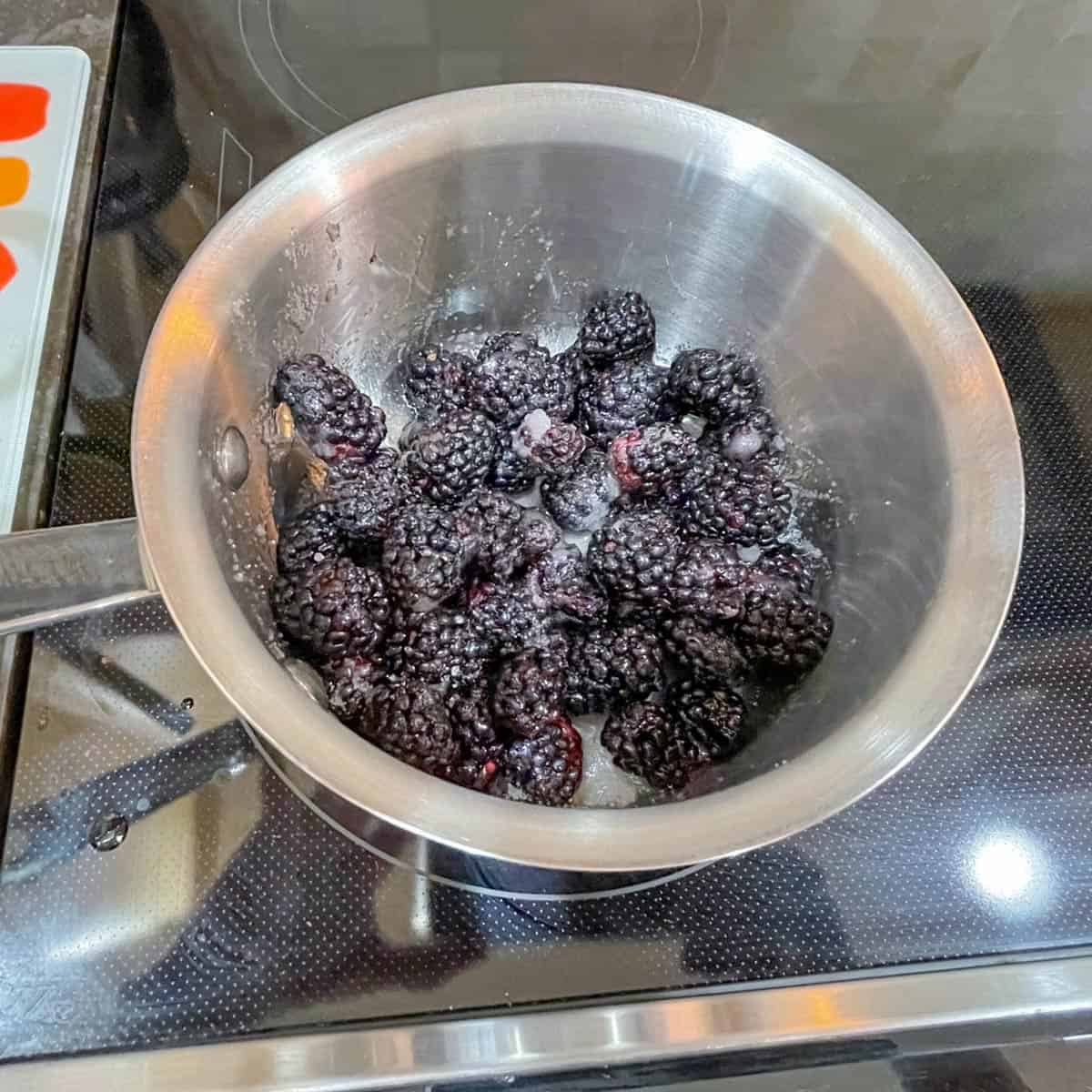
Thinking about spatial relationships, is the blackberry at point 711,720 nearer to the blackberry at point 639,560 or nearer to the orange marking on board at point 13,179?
the blackberry at point 639,560

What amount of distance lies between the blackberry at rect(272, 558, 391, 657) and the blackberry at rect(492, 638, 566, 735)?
0.10 m

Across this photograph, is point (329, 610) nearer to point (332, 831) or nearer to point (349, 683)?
point (349, 683)

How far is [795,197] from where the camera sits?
715 millimetres

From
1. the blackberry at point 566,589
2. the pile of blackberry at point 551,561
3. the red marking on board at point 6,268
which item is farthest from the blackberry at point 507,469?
the red marking on board at point 6,268

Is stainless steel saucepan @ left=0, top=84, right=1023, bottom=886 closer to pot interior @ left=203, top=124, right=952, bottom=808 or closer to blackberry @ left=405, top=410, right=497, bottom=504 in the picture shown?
pot interior @ left=203, top=124, right=952, bottom=808

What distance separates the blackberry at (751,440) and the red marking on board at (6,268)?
67cm

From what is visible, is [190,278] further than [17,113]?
No

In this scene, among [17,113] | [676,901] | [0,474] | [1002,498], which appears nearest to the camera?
[1002,498]

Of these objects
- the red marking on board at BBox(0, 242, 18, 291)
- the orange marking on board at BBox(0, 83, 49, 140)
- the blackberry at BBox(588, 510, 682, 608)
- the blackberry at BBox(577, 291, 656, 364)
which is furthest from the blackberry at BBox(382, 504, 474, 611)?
the orange marking on board at BBox(0, 83, 49, 140)

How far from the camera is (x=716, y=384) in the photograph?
819mm

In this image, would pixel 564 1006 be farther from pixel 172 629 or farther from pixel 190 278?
pixel 190 278

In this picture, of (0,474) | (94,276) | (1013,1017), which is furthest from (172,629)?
(1013,1017)

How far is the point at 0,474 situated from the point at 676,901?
2.16 feet

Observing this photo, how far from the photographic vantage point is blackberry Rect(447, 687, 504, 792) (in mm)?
670
